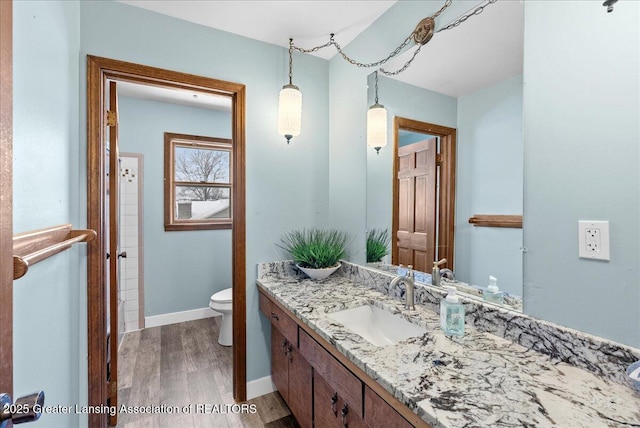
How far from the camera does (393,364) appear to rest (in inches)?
36.0

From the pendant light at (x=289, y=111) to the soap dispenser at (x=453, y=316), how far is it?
4.53 feet

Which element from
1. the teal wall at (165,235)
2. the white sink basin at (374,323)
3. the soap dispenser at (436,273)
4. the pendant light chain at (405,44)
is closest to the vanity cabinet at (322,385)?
the white sink basin at (374,323)

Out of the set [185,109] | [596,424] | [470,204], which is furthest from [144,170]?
[596,424]

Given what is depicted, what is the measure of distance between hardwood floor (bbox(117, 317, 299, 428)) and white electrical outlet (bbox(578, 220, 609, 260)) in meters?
1.73

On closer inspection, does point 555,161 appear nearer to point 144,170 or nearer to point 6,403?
point 6,403

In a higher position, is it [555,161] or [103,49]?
[103,49]

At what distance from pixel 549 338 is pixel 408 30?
61.5 inches

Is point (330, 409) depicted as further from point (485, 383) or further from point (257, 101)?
point (257, 101)

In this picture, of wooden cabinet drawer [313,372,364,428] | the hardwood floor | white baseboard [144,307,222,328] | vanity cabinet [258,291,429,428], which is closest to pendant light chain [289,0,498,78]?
vanity cabinet [258,291,429,428]

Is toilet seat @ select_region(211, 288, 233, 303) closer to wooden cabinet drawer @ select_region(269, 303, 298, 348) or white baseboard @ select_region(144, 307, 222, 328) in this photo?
white baseboard @ select_region(144, 307, 222, 328)

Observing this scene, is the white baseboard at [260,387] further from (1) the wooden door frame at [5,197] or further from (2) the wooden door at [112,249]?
(1) the wooden door frame at [5,197]

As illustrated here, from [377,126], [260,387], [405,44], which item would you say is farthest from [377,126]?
[260,387]

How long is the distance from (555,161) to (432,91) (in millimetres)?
738

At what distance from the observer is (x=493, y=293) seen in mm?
1187
